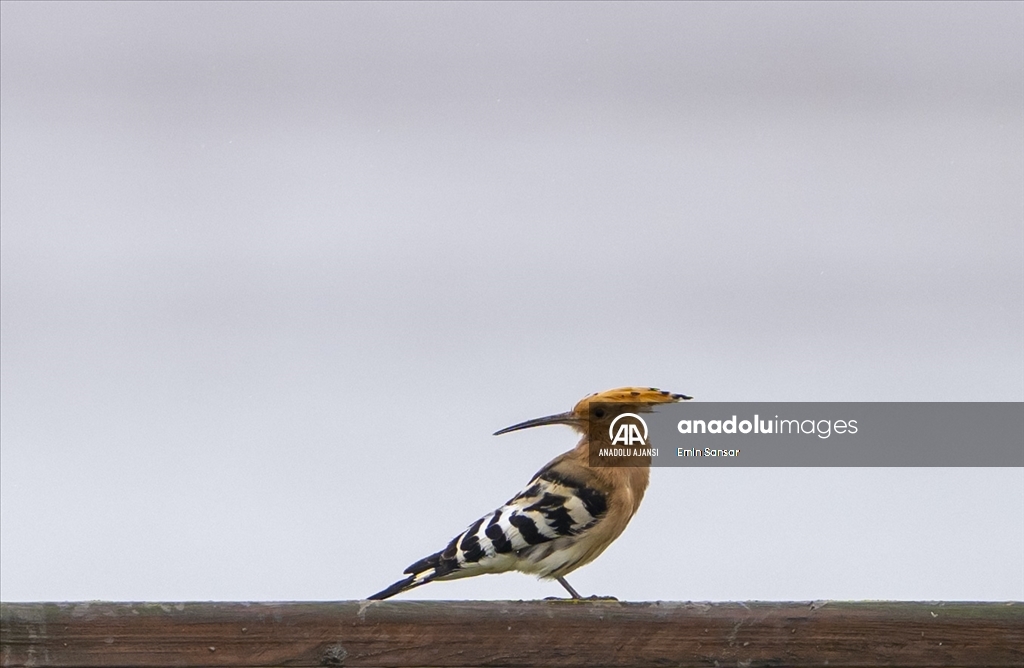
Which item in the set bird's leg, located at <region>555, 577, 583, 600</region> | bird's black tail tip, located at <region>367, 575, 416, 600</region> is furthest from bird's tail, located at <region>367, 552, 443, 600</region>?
bird's leg, located at <region>555, 577, 583, 600</region>

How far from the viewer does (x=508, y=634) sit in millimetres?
2225

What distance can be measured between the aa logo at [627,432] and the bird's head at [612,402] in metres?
0.05

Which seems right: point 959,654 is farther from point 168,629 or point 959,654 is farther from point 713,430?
point 168,629

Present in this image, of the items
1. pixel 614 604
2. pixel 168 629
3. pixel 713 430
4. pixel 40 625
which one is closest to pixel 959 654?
pixel 614 604

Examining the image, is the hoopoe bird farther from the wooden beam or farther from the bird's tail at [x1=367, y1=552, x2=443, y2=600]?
the wooden beam

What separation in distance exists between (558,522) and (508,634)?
720 millimetres

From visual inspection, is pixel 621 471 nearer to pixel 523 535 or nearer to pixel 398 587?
pixel 523 535

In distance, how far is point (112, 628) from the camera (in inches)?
86.4

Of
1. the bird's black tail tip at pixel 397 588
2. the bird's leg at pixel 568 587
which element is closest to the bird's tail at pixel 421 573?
the bird's black tail tip at pixel 397 588

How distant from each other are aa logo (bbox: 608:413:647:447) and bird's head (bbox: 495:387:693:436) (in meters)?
0.05

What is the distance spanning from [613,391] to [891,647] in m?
0.88

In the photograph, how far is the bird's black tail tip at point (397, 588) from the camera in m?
2.74

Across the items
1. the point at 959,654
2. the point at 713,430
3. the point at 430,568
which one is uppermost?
the point at 713,430

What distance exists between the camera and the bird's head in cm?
279
